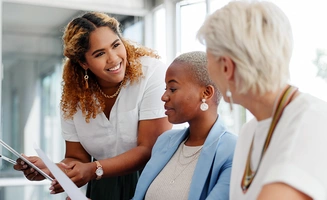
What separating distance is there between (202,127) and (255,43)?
0.89 meters

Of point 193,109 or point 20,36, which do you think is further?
point 20,36

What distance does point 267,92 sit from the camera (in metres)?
1.25

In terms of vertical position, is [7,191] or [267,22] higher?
[267,22]

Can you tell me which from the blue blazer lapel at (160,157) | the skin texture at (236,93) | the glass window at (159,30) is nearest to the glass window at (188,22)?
the glass window at (159,30)

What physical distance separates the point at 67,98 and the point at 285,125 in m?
1.56

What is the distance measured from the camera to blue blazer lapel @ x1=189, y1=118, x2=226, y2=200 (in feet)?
6.19

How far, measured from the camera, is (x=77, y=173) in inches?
87.8

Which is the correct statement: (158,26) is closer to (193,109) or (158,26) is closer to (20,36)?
(20,36)

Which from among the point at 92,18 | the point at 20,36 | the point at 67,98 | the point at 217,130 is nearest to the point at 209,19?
the point at 217,130

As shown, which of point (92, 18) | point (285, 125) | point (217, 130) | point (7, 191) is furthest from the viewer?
point (7, 191)

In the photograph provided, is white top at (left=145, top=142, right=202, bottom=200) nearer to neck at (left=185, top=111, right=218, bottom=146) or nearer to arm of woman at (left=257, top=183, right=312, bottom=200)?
neck at (left=185, top=111, right=218, bottom=146)

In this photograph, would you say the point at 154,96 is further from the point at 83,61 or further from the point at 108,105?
the point at 83,61

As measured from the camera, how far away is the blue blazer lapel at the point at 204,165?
1886 mm

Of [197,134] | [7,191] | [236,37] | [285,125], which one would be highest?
[236,37]
